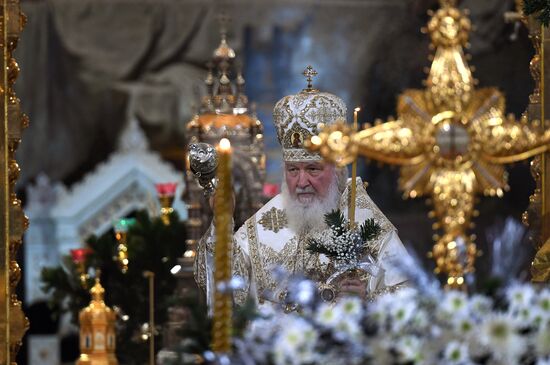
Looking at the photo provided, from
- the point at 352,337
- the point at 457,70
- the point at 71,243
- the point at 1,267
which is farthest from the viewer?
the point at 71,243

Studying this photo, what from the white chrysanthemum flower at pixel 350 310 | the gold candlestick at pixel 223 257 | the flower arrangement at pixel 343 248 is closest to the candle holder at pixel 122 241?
the flower arrangement at pixel 343 248

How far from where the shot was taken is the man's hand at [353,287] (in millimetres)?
8773

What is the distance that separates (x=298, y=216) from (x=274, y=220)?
0.19m

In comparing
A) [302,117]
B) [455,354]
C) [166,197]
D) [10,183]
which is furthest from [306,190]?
[166,197]

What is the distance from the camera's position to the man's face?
9656mm

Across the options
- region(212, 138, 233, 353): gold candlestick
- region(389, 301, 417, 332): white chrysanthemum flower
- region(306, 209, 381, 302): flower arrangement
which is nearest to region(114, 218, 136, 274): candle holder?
region(306, 209, 381, 302): flower arrangement

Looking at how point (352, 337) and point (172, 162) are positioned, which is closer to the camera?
point (352, 337)

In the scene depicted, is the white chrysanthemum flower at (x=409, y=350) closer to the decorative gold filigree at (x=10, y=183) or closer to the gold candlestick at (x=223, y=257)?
the gold candlestick at (x=223, y=257)

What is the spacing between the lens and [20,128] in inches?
374

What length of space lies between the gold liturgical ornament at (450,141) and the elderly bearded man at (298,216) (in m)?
2.72

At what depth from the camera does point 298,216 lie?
386 inches

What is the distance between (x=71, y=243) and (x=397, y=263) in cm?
1324

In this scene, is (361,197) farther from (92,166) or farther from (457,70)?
(92,166)

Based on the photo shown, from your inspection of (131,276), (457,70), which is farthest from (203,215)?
(457,70)
